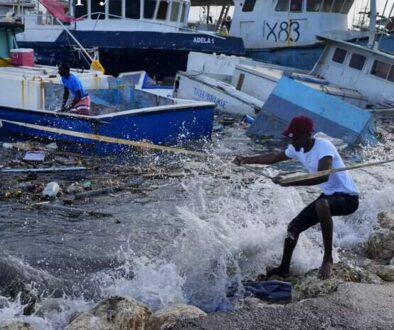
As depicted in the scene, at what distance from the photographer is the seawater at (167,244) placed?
215 inches

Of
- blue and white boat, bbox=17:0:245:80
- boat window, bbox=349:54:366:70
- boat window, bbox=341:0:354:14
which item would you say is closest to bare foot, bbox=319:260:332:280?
boat window, bbox=349:54:366:70

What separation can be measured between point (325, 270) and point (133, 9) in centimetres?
1741

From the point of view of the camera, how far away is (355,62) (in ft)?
60.9

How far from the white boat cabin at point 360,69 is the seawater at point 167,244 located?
353 inches

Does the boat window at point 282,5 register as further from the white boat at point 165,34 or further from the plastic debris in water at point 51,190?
the plastic debris in water at point 51,190

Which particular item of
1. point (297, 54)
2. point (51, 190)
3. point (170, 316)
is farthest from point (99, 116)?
point (297, 54)

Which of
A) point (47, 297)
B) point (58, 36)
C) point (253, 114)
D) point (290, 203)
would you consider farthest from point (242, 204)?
point (58, 36)

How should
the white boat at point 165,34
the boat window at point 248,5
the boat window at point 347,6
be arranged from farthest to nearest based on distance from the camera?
the boat window at point 248,5
the boat window at point 347,6
the white boat at point 165,34

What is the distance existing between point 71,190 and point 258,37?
1540 centimetres

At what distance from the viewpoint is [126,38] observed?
20422 mm

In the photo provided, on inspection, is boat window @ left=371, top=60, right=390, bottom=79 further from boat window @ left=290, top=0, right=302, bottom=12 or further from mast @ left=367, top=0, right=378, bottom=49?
boat window @ left=290, top=0, right=302, bottom=12

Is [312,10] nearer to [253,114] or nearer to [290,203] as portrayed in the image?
[253,114]

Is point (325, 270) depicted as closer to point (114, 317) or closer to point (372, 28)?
point (114, 317)

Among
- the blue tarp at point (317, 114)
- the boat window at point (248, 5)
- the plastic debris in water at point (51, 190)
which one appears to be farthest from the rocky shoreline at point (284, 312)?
the boat window at point (248, 5)
